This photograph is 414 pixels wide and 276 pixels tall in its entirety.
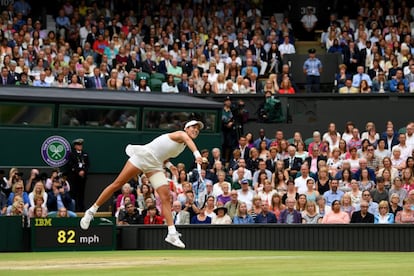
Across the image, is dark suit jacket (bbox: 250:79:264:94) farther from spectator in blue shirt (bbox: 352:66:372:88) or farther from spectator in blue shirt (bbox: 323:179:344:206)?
spectator in blue shirt (bbox: 323:179:344:206)

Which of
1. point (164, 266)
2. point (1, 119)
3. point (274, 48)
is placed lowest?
point (164, 266)

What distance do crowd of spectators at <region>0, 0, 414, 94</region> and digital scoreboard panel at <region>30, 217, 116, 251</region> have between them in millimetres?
8835

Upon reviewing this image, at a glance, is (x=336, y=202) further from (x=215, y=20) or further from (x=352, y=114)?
(x=215, y=20)

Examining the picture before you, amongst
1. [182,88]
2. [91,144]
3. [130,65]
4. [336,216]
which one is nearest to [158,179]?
[336,216]

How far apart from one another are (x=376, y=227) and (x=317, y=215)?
173cm

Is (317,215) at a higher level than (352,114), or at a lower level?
lower

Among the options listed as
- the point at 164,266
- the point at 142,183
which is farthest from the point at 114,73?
the point at 164,266

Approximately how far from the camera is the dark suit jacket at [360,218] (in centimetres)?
2333

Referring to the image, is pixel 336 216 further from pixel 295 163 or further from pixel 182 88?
pixel 182 88

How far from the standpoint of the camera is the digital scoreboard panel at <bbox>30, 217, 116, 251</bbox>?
891 inches

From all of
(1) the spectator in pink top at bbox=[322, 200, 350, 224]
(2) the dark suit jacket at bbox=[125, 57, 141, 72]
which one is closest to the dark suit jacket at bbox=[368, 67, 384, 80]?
(2) the dark suit jacket at bbox=[125, 57, 141, 72]

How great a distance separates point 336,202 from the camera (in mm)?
23688

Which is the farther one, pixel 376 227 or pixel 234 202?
pixel 234 202

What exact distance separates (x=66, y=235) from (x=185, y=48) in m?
12.9
